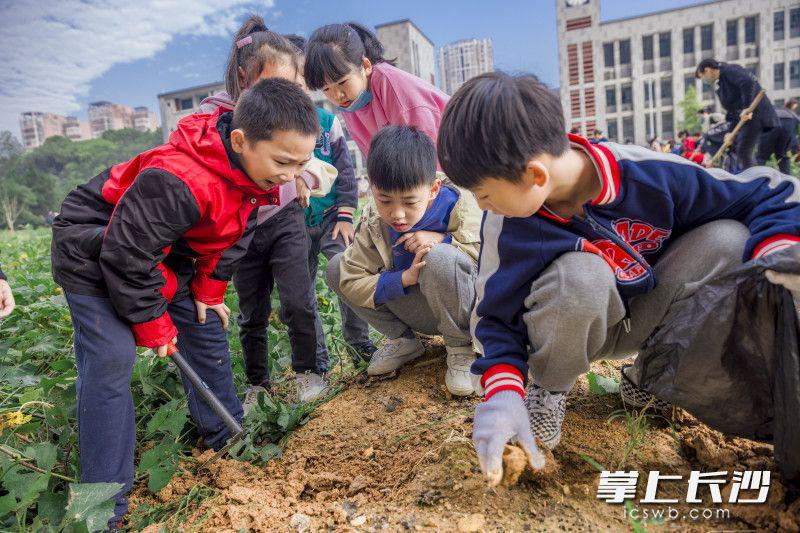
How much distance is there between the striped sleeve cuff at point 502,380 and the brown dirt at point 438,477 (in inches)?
6.8

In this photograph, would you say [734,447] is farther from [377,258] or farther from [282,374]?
[282,374]

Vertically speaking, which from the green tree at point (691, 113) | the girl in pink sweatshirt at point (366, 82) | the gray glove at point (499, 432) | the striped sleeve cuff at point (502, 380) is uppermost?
the green tree at point (691, 113)

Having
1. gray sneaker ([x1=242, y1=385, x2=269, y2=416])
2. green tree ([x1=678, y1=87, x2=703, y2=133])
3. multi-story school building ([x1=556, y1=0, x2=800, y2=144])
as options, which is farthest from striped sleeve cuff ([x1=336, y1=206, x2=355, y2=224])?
multi-story school building ([x1=556, y1=0, x2=800, y2=144])

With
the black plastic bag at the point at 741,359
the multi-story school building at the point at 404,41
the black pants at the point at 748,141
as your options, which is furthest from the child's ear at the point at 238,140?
the multi-story school building at the point at 404,41

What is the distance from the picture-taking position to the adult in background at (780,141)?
656 centimetres

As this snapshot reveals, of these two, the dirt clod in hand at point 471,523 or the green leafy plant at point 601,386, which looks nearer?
the dirt clod in hand at point 471,523

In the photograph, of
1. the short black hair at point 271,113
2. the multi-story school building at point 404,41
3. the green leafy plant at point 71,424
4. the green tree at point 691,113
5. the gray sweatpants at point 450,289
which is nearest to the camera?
the green leafy plant at point 71,424

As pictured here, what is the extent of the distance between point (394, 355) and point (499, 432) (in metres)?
1.02

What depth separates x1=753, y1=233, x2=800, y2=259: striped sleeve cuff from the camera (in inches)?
43.2

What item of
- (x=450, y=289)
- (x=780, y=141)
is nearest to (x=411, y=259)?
(x=450, y=289)

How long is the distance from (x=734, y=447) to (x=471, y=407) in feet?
2.29

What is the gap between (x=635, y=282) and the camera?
1360 mm

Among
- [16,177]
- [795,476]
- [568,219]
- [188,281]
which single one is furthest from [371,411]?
[16,177]

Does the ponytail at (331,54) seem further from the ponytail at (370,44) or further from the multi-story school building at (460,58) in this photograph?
A: the multi-story school building at (460,58)
